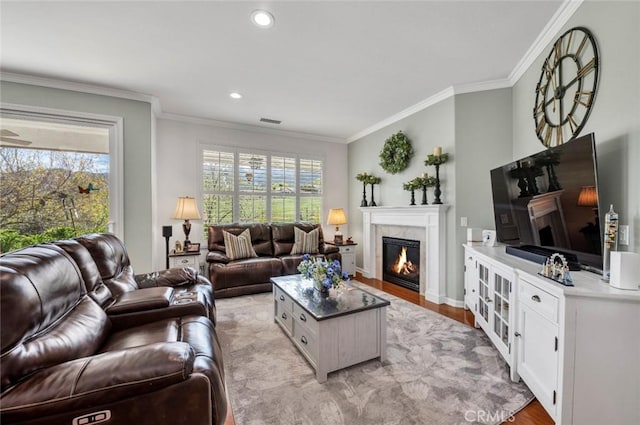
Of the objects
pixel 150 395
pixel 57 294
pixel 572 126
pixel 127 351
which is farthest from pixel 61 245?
pixel 572 126

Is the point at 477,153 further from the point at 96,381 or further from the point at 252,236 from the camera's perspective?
the point at 96,381

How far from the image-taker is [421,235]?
3.91 metres

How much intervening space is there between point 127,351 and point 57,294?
63 centimetres

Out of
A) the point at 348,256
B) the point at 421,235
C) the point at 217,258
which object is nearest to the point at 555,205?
the point at 421,235

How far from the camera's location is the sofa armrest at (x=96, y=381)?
3.03 ft

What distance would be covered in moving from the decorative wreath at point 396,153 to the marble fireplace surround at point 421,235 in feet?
2.25

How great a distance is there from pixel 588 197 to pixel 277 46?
8.67 feet

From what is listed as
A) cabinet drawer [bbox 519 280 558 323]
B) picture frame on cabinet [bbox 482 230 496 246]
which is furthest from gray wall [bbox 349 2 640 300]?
cabinet drawer [bbox 519 280 558 323]

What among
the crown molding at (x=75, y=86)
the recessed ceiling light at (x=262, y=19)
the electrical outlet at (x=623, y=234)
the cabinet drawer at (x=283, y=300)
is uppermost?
the recessed ceiling light at (x=262, y=19)

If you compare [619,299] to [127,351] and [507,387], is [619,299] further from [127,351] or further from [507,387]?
[127,351]

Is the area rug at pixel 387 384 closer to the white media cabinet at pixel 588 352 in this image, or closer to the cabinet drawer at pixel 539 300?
the white media cabinet at pixel 588 352

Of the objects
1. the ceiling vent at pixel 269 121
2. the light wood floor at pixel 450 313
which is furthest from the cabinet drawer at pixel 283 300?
the ceiling vent at pixel 269 121

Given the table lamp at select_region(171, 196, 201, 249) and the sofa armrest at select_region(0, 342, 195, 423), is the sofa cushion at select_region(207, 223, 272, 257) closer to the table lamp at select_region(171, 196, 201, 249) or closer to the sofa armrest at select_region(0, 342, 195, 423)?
the table lamp at select_region(171, 196, 201, 249)

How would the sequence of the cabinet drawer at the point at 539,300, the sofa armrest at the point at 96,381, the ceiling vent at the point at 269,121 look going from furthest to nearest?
1. the ceiling vent at the point at 269,121
2. the cabinet drawer at the point at 539,300
3. the sofa armrest at the point at 96,381
